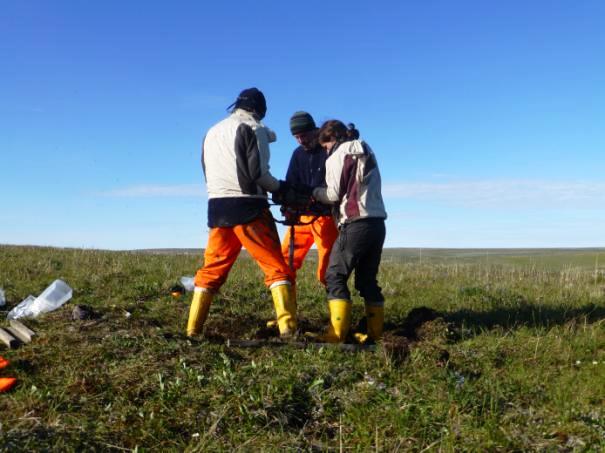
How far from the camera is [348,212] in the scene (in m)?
5.22

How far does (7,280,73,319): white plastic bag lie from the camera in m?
6.20

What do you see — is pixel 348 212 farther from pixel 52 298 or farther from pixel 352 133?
pixel 52 298

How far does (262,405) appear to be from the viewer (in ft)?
10.9

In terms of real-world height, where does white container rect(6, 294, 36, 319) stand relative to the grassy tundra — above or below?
above

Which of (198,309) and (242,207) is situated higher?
(242,207)

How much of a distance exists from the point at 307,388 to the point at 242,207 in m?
2.03

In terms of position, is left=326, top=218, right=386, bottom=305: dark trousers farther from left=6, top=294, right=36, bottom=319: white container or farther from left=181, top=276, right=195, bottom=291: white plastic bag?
left=6, top=294, right=36, bottom=319: white container

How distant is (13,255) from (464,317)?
34.6 feet

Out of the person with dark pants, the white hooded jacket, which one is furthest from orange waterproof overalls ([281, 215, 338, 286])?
the white hooded jacket

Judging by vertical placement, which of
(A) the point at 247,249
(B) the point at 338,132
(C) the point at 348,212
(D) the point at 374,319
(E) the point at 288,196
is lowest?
(D) the point at 374,319

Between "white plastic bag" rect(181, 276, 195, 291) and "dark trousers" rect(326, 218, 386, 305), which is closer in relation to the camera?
"dark trousers" rect(326, 218, 386, 305)

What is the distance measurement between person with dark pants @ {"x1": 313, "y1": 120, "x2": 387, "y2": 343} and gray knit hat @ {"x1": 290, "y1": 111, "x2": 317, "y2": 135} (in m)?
0.75

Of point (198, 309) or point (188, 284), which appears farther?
point (188, 284)

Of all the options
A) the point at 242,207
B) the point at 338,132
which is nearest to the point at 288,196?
the point at 242,207
